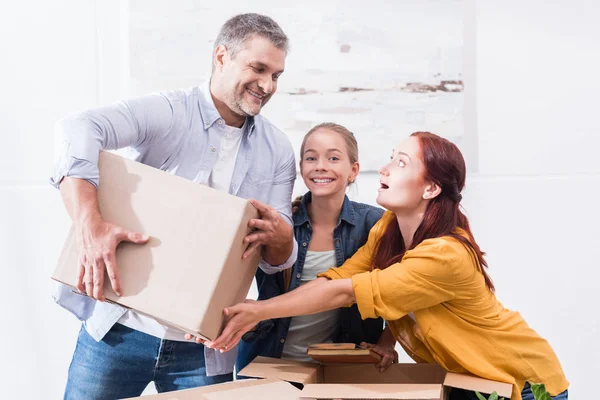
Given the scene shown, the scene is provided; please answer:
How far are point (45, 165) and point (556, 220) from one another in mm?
2035

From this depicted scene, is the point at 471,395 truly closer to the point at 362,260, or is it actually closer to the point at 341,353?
the point at 341,353

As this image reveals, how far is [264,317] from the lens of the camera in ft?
4.42

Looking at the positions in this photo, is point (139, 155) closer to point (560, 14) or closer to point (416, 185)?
point (416, 185)

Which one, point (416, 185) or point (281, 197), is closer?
point (416, 185)

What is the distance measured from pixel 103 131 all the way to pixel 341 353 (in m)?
0.69

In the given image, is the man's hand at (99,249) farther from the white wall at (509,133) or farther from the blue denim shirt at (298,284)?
the white wall at (509,133)

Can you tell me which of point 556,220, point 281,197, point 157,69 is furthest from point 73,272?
point 556,220

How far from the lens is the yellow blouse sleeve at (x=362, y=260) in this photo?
1.54m


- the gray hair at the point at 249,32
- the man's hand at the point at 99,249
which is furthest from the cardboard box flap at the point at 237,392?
the gray hair at the point at 249,32

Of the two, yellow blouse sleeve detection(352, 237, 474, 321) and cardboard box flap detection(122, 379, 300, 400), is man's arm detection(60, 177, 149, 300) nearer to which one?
cardboard box flap detection(122, 379, 300, 400)

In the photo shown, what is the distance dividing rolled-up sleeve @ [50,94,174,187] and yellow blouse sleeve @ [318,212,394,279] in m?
0.53

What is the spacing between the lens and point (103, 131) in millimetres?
1303

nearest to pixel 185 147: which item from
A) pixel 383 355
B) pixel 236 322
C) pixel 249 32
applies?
pixel 249 32

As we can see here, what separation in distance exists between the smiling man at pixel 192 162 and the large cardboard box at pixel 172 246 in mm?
156
